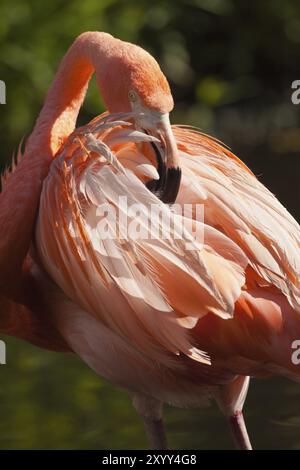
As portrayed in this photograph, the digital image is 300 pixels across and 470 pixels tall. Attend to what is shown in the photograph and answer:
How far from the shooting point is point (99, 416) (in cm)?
479

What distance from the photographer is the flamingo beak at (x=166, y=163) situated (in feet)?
11.2

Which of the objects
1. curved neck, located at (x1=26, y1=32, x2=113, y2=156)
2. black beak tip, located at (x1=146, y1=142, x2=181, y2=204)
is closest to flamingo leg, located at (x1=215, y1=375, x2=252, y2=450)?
black beak tip, located at (x1=146, y1=142, x2=181, y2=204)

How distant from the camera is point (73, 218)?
347 centimetres

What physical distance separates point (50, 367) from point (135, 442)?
1.10 metres

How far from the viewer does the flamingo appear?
3.36m

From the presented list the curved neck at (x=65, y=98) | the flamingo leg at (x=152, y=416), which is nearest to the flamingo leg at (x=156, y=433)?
the flamingo leg at (x=152, y=416)

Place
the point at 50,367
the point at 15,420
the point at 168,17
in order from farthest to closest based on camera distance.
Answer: the point at 168,17 → the point at 50,367 → the point at 15,420

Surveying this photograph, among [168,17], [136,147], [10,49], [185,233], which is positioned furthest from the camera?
[168,17]

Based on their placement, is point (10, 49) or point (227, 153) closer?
point (227, 153)

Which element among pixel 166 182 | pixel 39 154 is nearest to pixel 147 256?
pixel 166 182

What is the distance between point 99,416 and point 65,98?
4.53 feet

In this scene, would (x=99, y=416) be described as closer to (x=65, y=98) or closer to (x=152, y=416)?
(x=152, y=416)

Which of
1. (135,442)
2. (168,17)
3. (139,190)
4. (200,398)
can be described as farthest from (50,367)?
(168,17)
